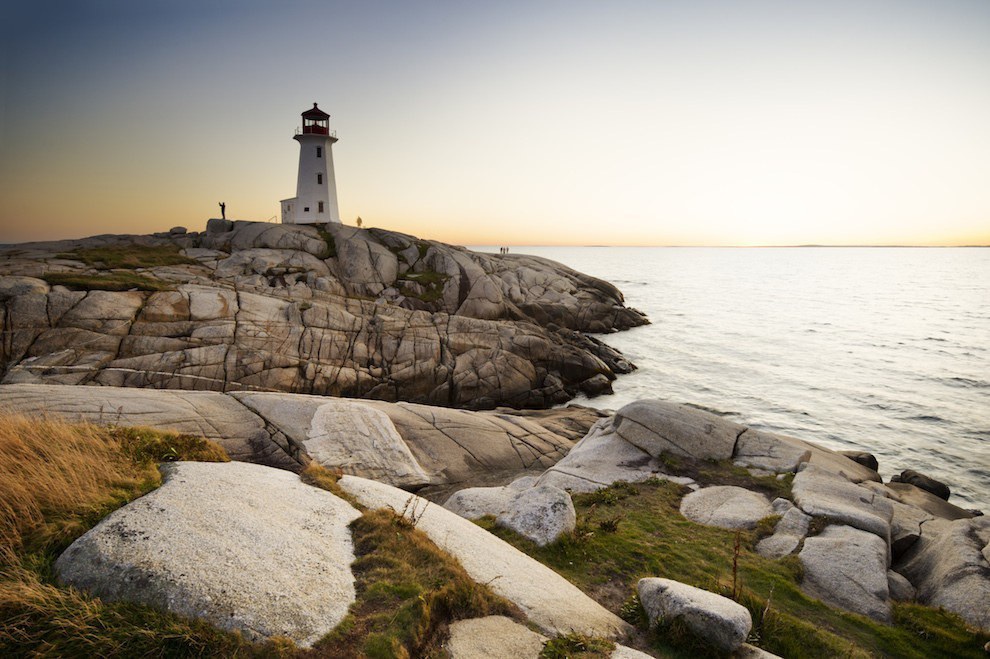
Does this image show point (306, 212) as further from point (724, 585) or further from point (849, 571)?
point (849, 571)

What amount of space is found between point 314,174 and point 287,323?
40.8 metres

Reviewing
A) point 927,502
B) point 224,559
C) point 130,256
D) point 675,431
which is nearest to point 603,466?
point 675,431

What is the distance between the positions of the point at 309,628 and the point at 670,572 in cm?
920

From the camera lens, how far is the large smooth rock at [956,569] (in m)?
10.9

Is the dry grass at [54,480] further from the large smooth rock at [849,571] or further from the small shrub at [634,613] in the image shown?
the large smooth rock at [849,571]

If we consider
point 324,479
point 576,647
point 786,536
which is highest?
point 324,479

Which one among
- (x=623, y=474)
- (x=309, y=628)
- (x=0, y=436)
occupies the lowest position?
(x=623, y=474)

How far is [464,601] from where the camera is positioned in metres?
7.64

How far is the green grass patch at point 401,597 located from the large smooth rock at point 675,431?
14623 mm

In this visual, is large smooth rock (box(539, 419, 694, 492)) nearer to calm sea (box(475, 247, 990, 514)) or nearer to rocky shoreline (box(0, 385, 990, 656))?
rocky shoreline (box(0, 385, 990, 656))

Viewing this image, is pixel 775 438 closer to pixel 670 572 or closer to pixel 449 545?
pixel 670 572

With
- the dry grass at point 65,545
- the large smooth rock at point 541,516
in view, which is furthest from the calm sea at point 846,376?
the dry grass at point 65,545

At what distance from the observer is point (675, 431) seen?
70.2 feet

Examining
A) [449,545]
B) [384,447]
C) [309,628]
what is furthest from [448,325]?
[309,628]
